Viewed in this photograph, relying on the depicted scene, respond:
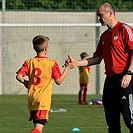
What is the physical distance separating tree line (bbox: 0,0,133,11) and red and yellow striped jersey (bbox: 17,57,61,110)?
18036 millimetres

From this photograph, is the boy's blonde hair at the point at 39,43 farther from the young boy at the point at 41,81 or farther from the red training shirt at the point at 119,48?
the red training shirt at the point at 119,48

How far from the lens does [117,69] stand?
8656 mm

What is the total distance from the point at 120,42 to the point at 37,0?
1931 centimetres

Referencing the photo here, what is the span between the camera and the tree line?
27.5 metres

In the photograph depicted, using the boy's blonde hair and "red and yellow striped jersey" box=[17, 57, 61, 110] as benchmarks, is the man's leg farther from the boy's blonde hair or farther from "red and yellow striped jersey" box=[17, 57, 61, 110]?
the boy's blonde hair

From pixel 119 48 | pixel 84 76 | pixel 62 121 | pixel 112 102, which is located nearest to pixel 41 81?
pixel 112 102

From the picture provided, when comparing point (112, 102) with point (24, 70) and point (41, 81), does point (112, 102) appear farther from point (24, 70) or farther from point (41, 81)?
point (24, 70)

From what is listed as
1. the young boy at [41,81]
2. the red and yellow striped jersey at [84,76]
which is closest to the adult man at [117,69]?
the young boy at [41,81]

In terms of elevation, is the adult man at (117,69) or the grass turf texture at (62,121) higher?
the adult man at (117,69)

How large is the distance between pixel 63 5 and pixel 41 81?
1966cm

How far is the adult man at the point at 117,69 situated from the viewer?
8.52 meters

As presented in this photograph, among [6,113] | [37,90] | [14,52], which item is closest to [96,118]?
Result: [6,113]

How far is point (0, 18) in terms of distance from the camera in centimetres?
2605

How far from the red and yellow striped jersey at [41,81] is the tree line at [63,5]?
18.0 m
